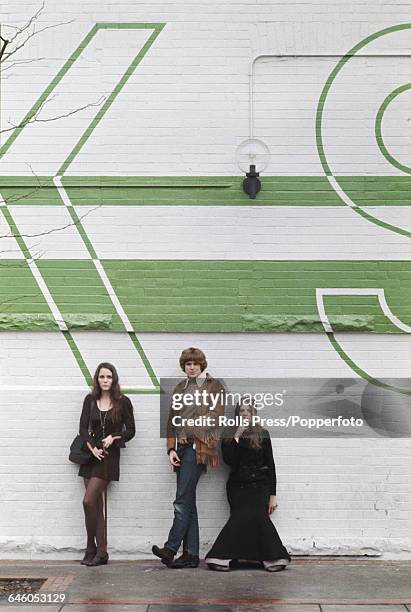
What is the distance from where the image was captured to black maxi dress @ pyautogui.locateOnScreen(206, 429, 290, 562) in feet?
31.8

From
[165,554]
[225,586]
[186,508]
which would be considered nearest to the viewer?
[225,586]

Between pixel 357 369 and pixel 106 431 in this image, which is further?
pixel 357 369

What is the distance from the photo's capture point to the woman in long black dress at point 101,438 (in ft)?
32.9

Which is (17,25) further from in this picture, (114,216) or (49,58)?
(114,216)

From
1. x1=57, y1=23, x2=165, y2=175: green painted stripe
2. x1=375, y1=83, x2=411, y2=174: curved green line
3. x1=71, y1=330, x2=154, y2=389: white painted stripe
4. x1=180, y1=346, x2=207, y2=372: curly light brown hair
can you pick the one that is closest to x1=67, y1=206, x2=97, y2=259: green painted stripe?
x1=57, y1=23, x2=165, y2=175: green painted stripe

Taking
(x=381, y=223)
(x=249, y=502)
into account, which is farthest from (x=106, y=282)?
(x=381, y=223)

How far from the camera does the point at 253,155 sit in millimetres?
10273

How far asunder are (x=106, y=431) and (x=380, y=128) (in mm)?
3986

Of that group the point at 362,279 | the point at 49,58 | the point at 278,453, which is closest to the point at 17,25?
the point at 49,58

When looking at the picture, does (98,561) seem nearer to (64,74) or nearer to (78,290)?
(78,290)

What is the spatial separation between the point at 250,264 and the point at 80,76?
2517 mm
